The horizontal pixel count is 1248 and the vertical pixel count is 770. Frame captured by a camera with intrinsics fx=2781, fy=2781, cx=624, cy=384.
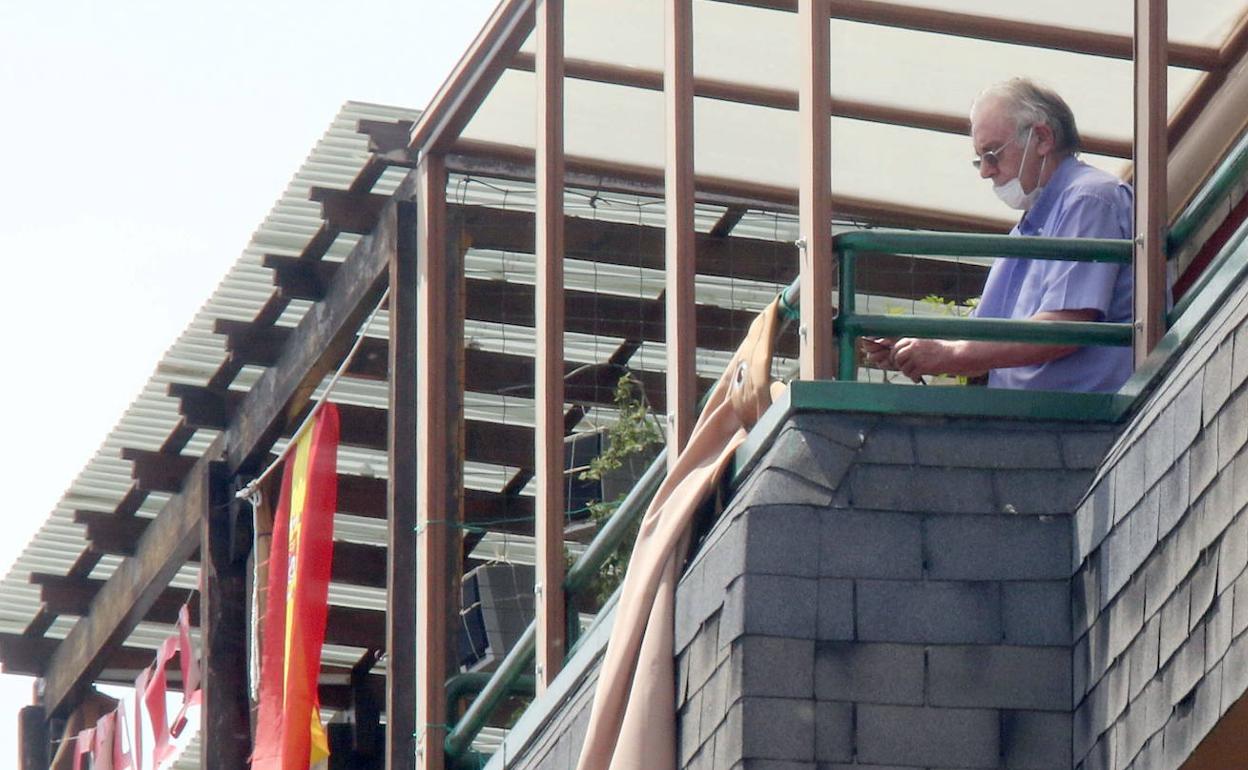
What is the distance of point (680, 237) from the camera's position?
7.34 m

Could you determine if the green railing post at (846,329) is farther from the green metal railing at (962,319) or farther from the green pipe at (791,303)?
the green pipe at (791,303)

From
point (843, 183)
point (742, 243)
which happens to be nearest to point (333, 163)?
point (742, 243)

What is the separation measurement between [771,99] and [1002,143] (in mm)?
2621

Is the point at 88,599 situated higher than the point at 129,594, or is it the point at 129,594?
the point at 88,599

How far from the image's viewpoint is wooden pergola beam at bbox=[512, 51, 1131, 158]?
29.7ft

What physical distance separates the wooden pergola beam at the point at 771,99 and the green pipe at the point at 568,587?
4.30 feet

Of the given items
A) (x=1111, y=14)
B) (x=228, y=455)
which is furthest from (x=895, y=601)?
(x=228, y=455)

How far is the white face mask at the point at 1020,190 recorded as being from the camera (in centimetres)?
681

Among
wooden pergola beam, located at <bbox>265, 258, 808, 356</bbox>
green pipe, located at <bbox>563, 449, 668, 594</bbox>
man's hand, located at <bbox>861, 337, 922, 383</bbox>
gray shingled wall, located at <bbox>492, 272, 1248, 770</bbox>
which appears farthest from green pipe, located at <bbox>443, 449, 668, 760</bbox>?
wooden pergola beam, located at <bbox>265, 258, 808, 356</bbox>

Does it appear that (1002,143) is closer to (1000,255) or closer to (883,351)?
(1000,255)

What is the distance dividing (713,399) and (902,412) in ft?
2.40

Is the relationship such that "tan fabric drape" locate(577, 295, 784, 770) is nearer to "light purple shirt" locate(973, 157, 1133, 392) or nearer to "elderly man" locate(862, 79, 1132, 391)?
"elderly man" locate(862, 79, 1132, 391)

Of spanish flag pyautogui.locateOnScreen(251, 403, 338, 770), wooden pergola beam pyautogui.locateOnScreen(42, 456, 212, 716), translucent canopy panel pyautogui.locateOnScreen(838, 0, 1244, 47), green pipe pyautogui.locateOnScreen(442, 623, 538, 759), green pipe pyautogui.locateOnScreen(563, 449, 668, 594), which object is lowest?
green pipe pyautogui.locateOnScreen(442, 623, 538, 759)

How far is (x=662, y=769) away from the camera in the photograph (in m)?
6.45
